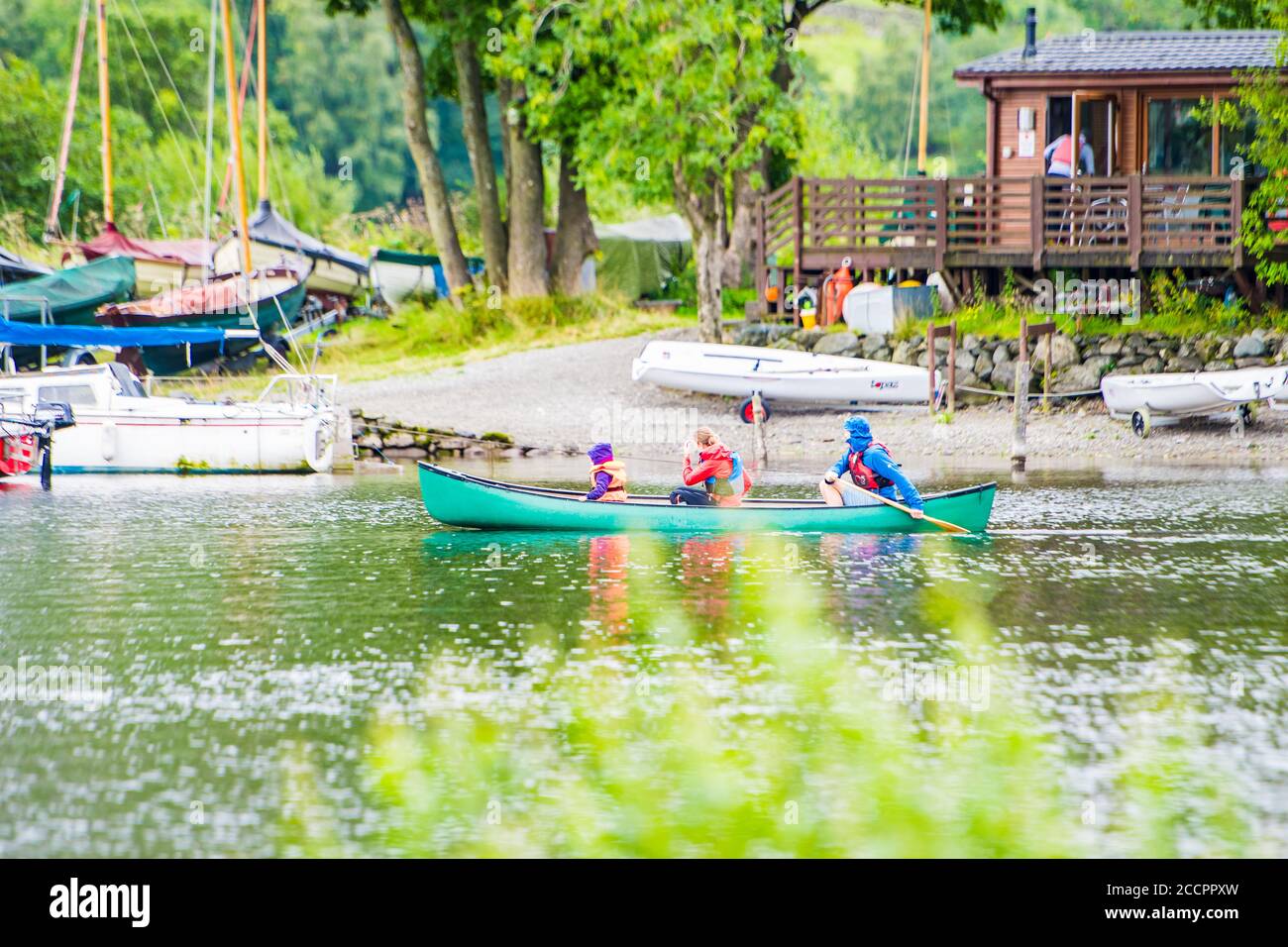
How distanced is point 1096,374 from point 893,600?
16961mm

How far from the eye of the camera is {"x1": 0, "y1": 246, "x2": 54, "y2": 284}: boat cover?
41656 mm

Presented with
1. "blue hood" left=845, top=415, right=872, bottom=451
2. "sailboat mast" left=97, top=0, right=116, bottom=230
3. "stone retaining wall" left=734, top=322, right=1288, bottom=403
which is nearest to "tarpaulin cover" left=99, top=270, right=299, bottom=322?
"sailboat mast" left=97, top=0, right=116, bottom=230

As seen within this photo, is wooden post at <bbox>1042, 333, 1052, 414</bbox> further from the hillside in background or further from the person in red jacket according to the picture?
the person in red jacket

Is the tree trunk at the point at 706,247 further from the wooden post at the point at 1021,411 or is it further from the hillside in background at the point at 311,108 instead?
the wooden post at the point at 1021,411

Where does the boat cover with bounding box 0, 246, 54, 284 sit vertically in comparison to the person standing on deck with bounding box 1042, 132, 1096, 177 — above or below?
below

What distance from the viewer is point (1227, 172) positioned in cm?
3481

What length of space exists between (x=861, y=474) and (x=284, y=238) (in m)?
29.5

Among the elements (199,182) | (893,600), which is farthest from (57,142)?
(893,600)

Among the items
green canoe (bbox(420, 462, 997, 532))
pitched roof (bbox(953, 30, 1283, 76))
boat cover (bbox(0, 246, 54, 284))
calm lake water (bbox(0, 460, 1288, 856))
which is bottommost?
calm lake water (bbox(0, 460, 1288, 856))

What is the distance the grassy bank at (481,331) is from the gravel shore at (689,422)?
199cm

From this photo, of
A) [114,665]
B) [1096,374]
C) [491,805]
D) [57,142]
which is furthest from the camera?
[57,142]

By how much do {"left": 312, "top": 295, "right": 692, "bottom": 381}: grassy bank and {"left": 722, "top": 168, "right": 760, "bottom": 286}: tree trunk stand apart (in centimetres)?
182

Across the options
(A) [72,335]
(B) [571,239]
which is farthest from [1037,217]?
(A) [72,335]
